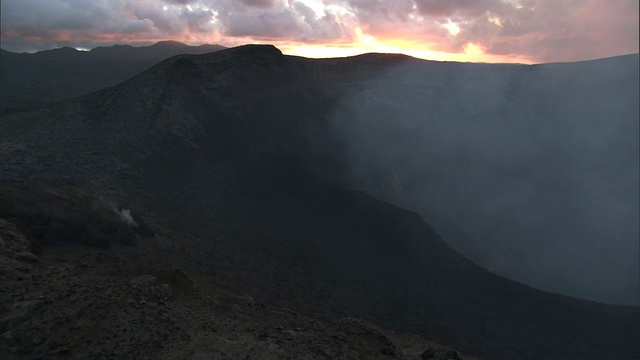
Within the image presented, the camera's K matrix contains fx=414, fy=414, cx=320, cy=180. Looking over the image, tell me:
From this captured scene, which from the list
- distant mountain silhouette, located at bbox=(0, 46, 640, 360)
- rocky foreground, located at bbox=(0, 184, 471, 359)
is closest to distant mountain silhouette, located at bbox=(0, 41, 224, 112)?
distant mountain silhouette, located at bbox=(0, 46, 640, 360)

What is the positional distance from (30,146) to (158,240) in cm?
1169

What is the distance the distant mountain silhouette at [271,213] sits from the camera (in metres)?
21.8

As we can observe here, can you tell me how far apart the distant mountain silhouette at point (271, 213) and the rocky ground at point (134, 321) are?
549 cm

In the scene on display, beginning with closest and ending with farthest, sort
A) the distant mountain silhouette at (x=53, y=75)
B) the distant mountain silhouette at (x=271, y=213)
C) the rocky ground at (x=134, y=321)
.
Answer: the rocky ground at (x=134, y=321)
the distant mountain silhouette at (x=271, y=213)
the distant mountain silhouette at (x=53, y=75)

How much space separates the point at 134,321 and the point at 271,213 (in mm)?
17385

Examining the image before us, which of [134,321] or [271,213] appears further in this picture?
[271,213]

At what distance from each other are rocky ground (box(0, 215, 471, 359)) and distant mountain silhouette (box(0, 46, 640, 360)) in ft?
18.0

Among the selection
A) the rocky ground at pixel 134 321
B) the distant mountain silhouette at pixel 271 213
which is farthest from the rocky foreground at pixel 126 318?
the distant mountain silhouette at pixel 271 213

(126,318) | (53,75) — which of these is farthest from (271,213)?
(53,75)

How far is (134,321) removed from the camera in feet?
35.8

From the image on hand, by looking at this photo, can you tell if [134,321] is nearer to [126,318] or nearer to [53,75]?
[126,318]

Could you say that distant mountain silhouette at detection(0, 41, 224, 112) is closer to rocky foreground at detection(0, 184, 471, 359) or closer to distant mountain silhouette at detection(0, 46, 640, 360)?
distant mountain silhouette at detection(0, 46, 640, 360)

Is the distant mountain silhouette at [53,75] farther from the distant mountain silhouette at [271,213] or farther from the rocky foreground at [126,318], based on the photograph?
the rocky foreground at [126,318]

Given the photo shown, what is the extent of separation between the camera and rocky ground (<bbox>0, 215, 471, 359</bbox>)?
9.97m
